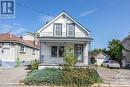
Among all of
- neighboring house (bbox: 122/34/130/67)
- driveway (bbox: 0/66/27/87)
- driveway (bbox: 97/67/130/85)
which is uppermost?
neighboring house (bbox: 122/34/130/67)

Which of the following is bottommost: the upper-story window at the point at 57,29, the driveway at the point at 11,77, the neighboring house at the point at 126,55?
the driveway at the point at 11,77

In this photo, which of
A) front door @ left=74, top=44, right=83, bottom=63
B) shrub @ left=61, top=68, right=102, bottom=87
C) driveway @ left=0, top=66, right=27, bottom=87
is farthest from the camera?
front door @ left=74, top=44, right=83, bottom=63

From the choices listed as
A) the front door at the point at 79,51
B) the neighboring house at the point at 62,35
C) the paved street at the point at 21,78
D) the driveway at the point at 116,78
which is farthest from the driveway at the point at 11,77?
the front door at the point at 79,51

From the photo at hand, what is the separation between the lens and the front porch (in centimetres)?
3572

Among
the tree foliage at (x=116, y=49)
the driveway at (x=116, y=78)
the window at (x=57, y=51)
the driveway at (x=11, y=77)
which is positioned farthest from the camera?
the tree foliage at (x=116, y=49)

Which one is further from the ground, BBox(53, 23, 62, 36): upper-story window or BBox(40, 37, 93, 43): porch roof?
BBox(53, 23, 62, 36): upper-story window

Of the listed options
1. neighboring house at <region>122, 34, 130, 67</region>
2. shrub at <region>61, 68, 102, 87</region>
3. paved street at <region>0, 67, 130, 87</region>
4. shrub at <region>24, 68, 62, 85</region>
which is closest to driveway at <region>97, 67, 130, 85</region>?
paved street at <region>0, 67, 130, 87</region>

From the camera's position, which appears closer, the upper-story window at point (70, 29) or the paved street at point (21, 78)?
the paved street at point (21, 78)

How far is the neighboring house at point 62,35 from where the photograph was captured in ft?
119

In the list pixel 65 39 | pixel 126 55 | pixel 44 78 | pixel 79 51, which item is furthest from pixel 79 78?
pixel 126 55

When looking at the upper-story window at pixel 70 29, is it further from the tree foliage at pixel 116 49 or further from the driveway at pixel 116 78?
the tree foliage at pixel 116 49

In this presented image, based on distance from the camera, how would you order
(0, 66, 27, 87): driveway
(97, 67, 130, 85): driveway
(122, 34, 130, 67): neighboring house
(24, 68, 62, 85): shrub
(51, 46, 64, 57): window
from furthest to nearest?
(122, 34, 130, 67): neighboring house
(51, 46, 64, 57): window
(97, 67, 130, 85): driveway
(0, 66, 27, 87): driveway
(24, 68, 62, 85): shrub

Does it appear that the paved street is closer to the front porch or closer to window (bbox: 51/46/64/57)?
the front porch

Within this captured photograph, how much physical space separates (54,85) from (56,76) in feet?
4.48
